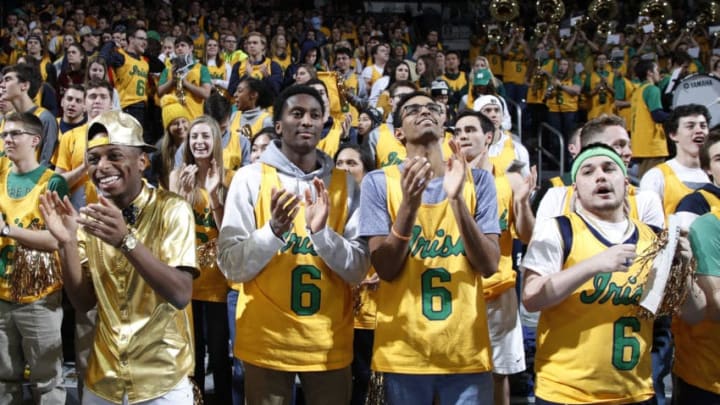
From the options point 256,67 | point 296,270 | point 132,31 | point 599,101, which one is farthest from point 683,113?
point 132,31

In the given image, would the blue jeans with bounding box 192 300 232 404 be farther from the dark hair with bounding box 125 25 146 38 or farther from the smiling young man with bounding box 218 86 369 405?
the dark hair with bounding box 125 25 146 38

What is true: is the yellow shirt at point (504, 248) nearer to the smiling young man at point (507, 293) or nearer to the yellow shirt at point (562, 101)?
the smiling young man at point (507, 293)

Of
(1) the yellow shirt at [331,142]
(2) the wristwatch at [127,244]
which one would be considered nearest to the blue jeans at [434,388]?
(2) the wristwatch at [127,244]

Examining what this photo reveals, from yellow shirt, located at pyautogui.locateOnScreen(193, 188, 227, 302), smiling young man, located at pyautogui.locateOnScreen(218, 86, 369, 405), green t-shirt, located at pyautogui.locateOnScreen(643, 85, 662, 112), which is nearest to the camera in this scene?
smiling young man, located at pyautogui.locateOnScreen(218, 86, 369, 405)

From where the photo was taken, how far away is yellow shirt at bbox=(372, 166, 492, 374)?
11.7 ft

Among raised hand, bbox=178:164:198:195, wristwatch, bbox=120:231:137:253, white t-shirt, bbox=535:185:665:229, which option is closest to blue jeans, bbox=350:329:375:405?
raised hand, bbox=178:164:198:195

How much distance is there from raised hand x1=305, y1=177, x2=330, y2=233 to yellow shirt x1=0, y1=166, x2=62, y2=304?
1786 millimetres

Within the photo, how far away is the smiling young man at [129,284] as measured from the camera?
334 centimetres

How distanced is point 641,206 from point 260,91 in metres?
4.62

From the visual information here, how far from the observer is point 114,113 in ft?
11.4

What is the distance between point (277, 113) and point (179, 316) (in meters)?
1.15

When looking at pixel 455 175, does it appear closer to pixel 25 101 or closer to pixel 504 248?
pixel 504 248

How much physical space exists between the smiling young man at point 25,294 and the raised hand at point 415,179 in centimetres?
231

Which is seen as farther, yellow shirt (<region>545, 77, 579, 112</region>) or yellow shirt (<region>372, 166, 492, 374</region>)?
yellow shirt (<region>545, 77, 579, 112</region>)
